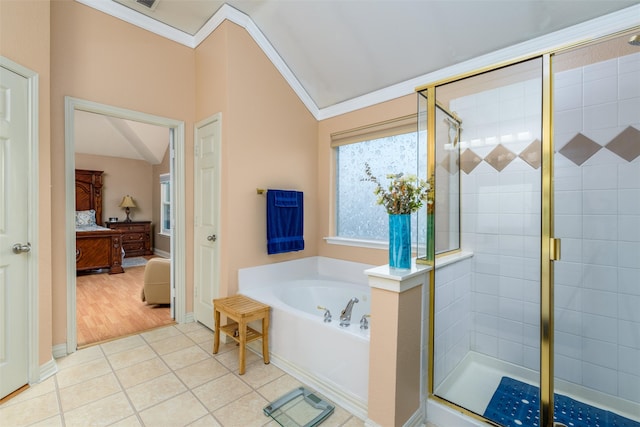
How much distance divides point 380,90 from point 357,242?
1.51 m

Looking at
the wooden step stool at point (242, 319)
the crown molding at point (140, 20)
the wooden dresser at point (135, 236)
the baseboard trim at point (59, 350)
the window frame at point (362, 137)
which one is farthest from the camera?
the wooden dresser at point (135, 236)

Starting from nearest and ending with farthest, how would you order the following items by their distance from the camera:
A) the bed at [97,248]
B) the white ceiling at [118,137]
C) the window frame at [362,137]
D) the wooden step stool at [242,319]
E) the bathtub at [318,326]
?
1. the bathtub at [318,326]
2. the wooden step stool at [242,319]
3. the window frame at [362,137]
4. the bed at [97,248]
5. the white ceiling at [118,137]

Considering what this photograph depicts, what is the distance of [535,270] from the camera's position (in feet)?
6.73

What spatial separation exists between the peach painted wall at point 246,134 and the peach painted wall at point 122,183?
4.85 meters

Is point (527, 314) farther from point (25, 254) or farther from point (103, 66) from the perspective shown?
point (103, 66)

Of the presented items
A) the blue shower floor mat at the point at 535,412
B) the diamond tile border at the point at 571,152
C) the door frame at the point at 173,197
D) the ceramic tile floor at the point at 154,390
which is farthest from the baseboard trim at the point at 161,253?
the blue shower floor mat at the point at 535,412

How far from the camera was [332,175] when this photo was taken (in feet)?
11.1

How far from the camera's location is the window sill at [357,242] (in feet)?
9.48

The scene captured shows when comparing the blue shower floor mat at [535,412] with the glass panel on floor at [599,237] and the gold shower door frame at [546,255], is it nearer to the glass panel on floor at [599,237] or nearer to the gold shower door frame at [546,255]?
the glass panel on floor at [599,237]

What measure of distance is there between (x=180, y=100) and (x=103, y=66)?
646mm

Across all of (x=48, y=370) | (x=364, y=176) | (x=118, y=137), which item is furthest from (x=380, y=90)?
(x=118, y=137)

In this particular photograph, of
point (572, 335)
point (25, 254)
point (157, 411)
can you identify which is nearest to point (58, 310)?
A: point (25, 254)

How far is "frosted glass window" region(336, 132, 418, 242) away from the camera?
2820 millimetres

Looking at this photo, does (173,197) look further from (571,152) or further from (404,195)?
(571,152)
